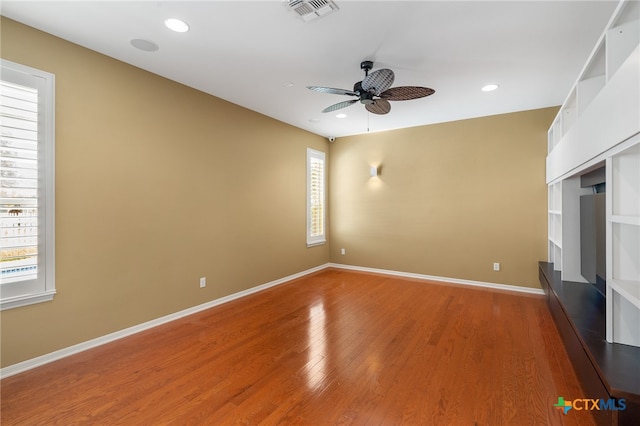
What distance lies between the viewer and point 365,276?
5496 mm

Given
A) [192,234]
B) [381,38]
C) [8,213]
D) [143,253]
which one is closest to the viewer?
[8,213]

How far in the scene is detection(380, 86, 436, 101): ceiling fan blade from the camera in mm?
2754

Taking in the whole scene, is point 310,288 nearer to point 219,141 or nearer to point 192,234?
point 192,234

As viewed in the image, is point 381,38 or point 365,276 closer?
point 381,38

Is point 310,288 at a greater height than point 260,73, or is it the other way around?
point 260,73

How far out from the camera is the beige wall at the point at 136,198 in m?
2.57

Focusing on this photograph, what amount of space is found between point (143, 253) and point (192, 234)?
2.00 ft

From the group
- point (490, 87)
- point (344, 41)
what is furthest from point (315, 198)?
point (344, 41)

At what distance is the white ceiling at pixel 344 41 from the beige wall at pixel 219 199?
406mm

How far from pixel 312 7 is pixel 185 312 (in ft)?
11.5

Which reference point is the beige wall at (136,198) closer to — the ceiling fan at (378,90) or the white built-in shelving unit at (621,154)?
the ceiling fan at (378,90)

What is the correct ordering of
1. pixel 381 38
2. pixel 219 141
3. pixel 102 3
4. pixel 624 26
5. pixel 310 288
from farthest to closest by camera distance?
pixel 310 288 < pixel 219 141 < pixel 381 38 < pixel 102 3 < pixel 624 26

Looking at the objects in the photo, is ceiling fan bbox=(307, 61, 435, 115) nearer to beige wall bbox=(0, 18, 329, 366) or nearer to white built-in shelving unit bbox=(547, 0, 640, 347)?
white built-in shelving unit bbox=(547, 0, 640, 347)

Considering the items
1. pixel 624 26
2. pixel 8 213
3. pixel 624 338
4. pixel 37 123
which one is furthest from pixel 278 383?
pixel 624 26
